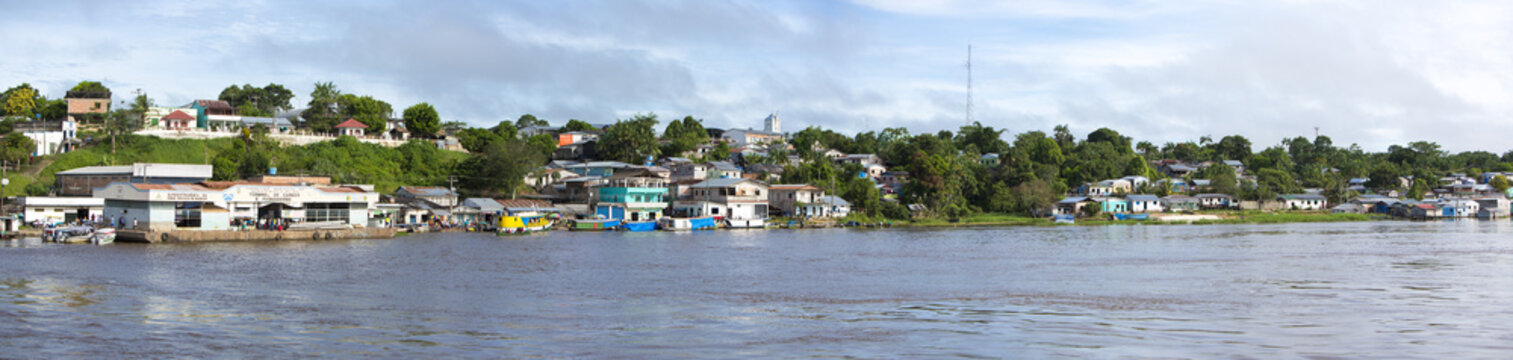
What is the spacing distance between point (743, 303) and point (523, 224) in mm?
28383

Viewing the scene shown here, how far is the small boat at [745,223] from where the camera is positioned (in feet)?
173

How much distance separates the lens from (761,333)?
14039 mm

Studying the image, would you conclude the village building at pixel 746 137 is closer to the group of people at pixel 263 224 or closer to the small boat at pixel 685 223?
the small boat at pixel 685 223

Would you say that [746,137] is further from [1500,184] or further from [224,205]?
[1500,184]

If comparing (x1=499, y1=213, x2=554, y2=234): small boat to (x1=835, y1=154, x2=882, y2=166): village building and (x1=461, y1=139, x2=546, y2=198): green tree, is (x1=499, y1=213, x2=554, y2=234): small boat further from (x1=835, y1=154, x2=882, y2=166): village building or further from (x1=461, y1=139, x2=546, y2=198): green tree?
(x1=835, y1=154, x2=882, y2=166): village building

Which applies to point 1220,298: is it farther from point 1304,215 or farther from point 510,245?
point 1304,215

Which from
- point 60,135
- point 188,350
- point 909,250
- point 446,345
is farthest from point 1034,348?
point 60,135

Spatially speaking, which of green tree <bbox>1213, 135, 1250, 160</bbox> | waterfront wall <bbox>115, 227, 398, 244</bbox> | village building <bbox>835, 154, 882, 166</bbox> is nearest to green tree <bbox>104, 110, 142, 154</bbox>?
waterfront wall <bbox>115, 227, 398, 244</bbox>

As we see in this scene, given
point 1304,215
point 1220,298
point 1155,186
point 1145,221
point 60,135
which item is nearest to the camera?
point 1220,298

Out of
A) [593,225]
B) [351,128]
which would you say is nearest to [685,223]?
[593,225]

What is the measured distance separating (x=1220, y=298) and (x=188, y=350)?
17.6 m

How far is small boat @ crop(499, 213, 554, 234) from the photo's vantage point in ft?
142

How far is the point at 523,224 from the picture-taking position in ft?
145

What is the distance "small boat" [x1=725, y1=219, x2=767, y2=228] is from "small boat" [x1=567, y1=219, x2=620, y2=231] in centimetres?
648
